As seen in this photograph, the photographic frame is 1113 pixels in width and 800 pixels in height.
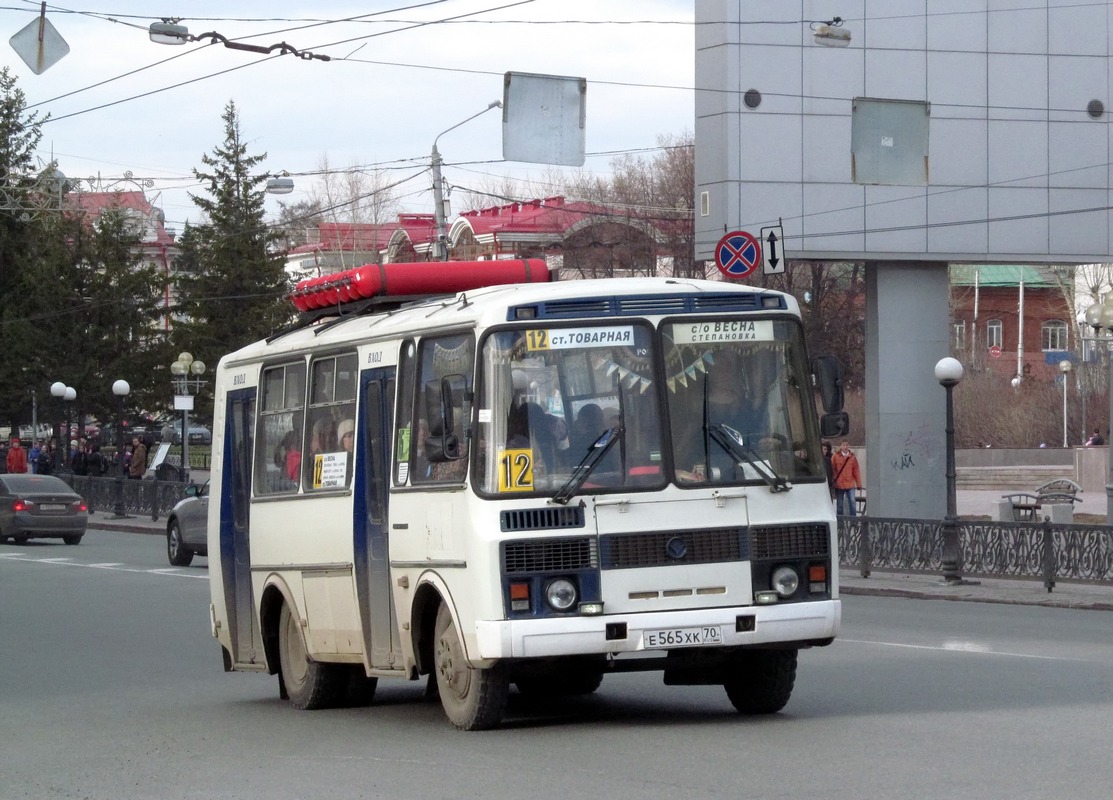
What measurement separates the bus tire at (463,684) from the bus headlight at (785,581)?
1547 mm

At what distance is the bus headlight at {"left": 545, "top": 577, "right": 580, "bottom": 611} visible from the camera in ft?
31.6

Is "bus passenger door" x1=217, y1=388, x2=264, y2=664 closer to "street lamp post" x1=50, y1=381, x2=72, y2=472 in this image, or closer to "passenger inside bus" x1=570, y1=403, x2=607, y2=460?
"passenger inside bus" x1=570, y1=403, x2=607, y2=460

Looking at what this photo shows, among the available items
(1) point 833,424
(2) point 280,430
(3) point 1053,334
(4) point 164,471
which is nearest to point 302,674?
(2) point 280,430

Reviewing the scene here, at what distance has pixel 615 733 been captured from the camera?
10.0 meters

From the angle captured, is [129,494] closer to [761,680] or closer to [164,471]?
[164,471]

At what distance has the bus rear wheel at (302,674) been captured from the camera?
12.3 metres

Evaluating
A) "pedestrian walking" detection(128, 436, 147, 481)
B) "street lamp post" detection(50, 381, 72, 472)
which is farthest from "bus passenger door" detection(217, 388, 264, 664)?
"street lamp post" detection(50, 381, 72, 472)

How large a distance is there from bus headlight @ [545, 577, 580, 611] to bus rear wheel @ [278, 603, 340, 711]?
3.06 meters

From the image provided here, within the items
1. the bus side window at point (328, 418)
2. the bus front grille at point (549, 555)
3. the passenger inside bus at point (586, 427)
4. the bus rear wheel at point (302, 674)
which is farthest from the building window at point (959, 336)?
the bus front grille at point (549, 555)

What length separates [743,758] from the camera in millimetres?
8812

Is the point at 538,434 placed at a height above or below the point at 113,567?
above

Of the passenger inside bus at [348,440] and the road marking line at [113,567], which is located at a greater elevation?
the passenger inside bus at [348,440]

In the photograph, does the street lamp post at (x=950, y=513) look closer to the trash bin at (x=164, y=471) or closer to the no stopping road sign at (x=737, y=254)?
the no stopping road sign at (x=737, y=254)

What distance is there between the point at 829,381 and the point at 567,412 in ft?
5.01
